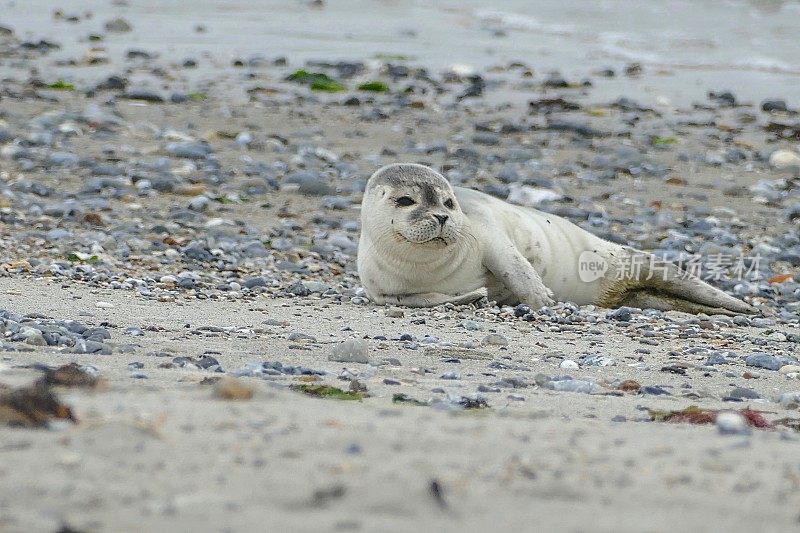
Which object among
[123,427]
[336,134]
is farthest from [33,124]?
[123,427]

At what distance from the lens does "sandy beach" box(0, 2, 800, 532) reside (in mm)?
2531

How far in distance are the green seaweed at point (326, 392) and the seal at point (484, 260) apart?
7.25 ft

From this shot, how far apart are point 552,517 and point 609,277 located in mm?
4611

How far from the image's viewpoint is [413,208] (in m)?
6.30

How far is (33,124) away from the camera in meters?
10.5

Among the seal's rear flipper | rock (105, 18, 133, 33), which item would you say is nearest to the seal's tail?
the seal's rear flipper

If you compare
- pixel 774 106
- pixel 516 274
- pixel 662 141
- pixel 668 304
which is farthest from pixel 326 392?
pixel 774 106

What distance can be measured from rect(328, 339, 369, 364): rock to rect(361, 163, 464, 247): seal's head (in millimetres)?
1530

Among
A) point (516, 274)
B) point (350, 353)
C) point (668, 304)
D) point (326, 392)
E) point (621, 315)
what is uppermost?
point (326, 392)

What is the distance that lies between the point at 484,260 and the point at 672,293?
1072 mm

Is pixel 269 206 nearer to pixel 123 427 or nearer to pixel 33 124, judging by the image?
pixel 33 124

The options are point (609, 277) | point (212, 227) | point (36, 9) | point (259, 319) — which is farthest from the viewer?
point (36, 9)

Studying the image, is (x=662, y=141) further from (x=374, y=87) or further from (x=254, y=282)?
(x=254, y=282)

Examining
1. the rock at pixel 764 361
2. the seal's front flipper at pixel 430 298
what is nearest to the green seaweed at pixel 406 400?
the rock at pixel 764 361
